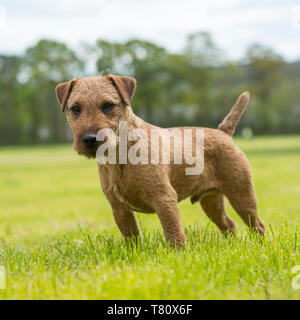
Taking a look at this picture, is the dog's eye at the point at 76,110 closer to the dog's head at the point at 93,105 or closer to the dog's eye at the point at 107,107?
the dog's head at the point at 93,105

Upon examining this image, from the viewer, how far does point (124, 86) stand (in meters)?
3.76

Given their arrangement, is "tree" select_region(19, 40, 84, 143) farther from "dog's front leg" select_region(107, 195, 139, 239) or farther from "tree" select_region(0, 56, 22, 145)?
"dog's front leg" select_region(107, 195, 139, 239)

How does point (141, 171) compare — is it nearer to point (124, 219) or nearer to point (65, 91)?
point (124, 219)

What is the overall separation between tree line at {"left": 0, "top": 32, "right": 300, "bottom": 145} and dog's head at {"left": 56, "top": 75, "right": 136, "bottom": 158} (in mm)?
39788

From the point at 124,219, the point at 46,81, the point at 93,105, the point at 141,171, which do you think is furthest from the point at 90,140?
the point at 46,81

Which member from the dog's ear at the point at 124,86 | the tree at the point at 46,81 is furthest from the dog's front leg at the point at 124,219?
the tree at the point at 46,81

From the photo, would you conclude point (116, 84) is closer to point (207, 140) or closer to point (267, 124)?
point (207, 140)

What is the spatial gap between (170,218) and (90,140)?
106cm

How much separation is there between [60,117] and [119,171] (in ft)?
143

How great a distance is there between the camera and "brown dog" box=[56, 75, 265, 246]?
3.53 metres

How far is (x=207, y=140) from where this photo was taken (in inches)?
176

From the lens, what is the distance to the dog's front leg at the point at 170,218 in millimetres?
3715

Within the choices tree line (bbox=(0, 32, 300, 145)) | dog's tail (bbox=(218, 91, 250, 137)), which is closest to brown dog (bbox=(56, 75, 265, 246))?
dog's tail (bbox=(218, 91, 250, 137))
